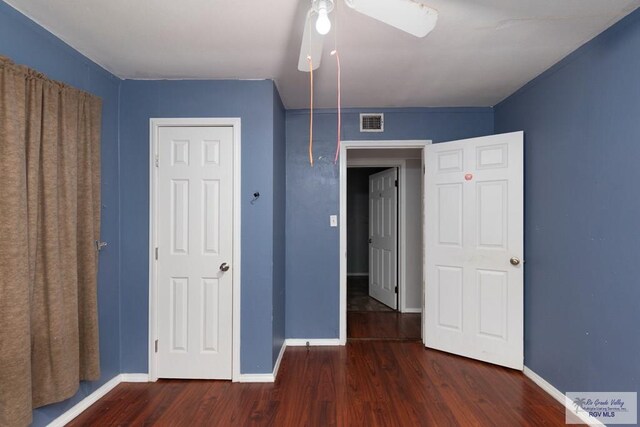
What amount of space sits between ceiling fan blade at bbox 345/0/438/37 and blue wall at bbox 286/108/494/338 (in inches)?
71.7

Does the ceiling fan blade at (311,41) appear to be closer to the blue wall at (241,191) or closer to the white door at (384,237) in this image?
the blue wall at (241,191)

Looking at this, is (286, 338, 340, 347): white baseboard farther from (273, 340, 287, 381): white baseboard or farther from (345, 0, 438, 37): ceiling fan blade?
(345, 0, 438, 37): ceiling fan blade

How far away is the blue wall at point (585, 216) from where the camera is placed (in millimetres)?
1727

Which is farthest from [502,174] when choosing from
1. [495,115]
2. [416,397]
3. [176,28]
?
[176,28]

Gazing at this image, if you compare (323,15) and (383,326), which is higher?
(323,15)

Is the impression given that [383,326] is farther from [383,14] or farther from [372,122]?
[383,14]

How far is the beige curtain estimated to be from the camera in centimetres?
154

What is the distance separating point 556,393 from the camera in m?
2.24

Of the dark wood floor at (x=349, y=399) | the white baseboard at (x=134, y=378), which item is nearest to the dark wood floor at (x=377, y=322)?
the dark wood floor at (x=349, y=399)

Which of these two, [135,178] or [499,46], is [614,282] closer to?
[499,46]

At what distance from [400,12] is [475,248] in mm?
2190

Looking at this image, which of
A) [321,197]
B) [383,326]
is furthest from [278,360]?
[321,197]

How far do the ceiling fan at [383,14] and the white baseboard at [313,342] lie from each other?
2.70 m

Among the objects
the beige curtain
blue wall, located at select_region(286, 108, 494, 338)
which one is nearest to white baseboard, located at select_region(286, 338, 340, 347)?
blue wall, located at select_region(286, 108, 494, 338)
